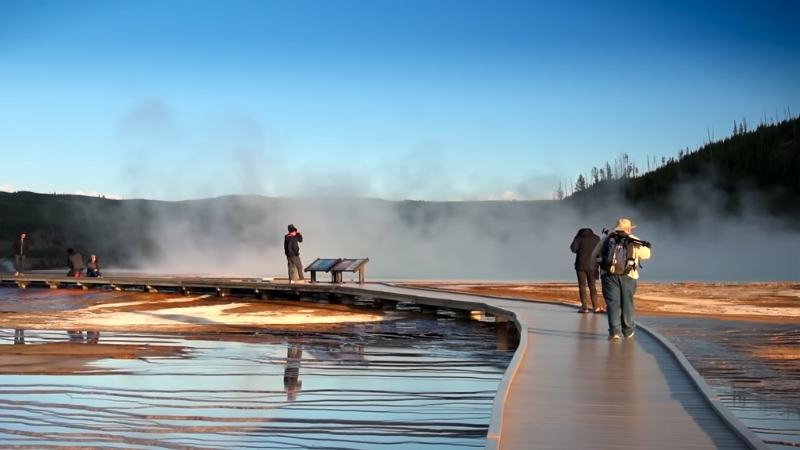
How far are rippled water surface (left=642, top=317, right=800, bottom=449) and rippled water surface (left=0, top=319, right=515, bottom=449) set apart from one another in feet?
6.91

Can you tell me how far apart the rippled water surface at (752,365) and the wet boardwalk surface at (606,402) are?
46 cm

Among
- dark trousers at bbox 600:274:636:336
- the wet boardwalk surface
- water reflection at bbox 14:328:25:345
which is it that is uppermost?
dark trousers at bbox 600:274:636:336

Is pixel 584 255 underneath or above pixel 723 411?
above

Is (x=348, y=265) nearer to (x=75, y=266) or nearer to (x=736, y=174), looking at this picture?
(x=75, y=266)

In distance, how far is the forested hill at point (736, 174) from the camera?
9019 centimetres

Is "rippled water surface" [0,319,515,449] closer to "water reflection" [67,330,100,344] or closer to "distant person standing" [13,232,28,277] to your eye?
"water reflection" [67,330,100,344]

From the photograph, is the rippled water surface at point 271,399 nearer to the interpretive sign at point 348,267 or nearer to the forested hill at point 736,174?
the interpretive sign at point 348,267

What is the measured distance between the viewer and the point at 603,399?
24.6ft

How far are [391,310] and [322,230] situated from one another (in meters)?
50.6

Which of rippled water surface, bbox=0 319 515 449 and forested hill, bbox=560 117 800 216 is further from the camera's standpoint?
forested hill, bbox=560 117 800 216

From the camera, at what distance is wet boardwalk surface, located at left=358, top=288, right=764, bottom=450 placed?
6.17 m

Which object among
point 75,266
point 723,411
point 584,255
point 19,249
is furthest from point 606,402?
point 19,249

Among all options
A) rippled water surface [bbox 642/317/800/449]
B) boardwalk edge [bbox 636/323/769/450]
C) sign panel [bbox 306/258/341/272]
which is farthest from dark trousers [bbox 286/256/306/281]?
boardwalk edge [bbox 636/323/769/450]

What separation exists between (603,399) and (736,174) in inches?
3714
